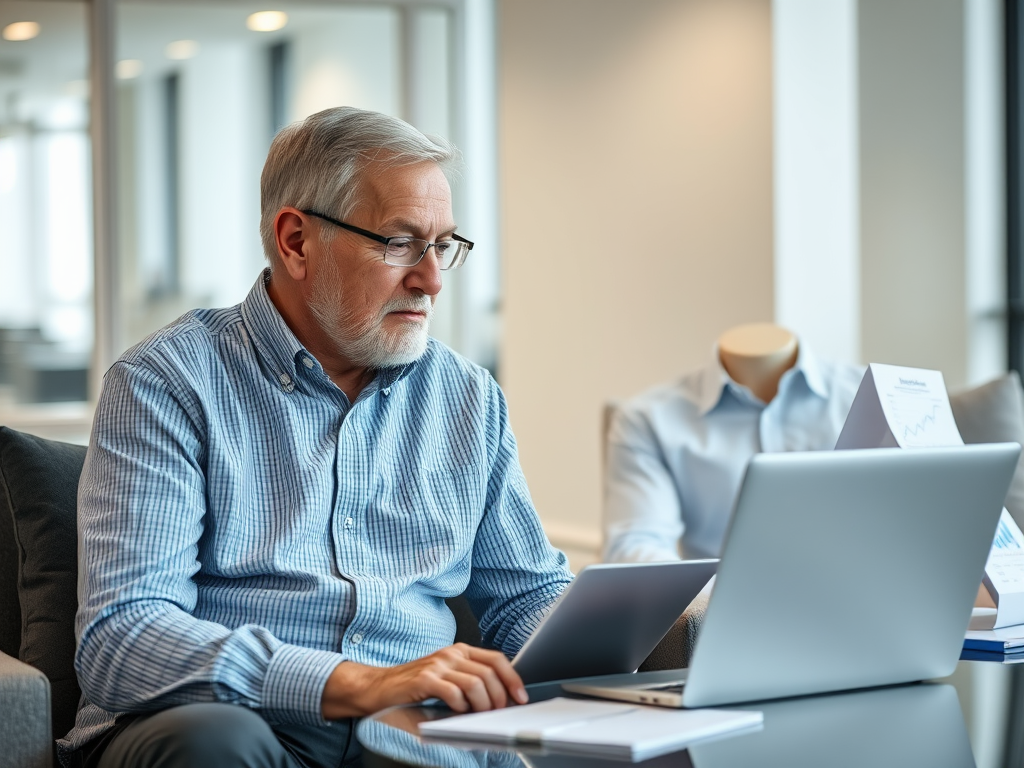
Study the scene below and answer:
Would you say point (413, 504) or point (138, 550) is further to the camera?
point (413, 504)

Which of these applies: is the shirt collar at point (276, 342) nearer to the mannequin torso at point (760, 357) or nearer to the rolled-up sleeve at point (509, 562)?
the rolled-up sleeve at point (509, 562)

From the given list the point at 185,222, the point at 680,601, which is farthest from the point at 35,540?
the point at 185,222

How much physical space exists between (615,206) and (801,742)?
3.37 metres

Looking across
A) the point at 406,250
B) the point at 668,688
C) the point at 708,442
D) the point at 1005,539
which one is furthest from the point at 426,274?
the point at 708,442

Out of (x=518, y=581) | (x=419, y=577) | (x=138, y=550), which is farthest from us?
(x=518, y=581)

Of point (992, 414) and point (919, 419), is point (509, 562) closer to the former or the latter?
point (919, 419)

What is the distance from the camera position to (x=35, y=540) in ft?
5.56

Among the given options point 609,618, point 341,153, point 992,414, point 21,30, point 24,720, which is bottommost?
point 24,720

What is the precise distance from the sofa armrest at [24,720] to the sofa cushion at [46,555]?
0.33 m

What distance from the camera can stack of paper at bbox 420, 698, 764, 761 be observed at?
1.02m

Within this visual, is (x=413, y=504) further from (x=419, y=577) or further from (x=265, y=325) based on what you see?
(x=265, y=325)

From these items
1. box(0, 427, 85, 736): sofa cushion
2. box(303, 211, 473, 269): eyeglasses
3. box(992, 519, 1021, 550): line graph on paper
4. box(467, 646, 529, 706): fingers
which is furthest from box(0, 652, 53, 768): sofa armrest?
box(992, 519, 1021, 550): line graph on paper

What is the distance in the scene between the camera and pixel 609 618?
1.29m

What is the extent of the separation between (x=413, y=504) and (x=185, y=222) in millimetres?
4856
